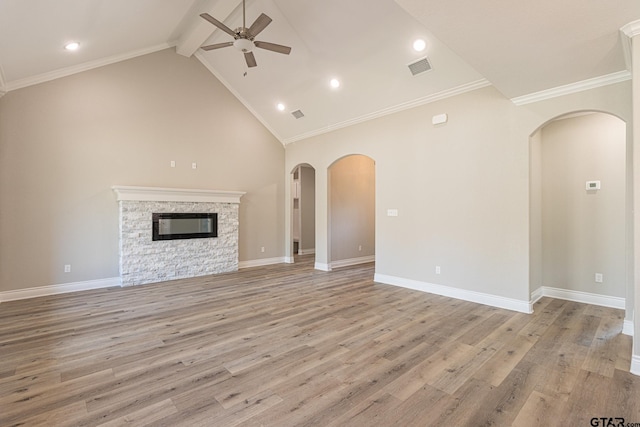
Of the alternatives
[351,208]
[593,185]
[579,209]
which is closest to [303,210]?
[351,208]

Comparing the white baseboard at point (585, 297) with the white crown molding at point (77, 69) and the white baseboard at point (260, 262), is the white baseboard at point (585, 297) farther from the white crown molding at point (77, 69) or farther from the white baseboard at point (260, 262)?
the white crown molding at point (77, 69)

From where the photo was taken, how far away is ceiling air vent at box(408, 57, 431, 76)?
423 cm

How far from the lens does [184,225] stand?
6.00 meters

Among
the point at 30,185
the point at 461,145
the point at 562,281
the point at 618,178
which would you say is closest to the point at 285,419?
the point at 461,145

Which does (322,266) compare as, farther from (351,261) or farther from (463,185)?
(463,185)

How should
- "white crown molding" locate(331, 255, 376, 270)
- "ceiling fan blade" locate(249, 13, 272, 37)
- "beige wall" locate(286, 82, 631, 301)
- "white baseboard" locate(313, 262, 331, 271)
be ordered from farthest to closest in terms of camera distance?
"white crown molding" locate(331, 255, 376, 270) < "white baseboard" locate(313, 262, 331, 271) < "beige wall" locate(286, 82, 631, 301) < "ceiling fan blade" locate(249, 13, 272, 37)

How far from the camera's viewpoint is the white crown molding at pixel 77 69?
4.46 meters

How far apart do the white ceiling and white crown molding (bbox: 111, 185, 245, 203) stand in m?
2.02

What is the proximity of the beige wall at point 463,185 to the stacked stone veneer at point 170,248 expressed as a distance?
3217 mm

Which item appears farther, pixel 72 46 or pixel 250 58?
pixel 250 58

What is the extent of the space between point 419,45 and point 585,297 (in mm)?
4242

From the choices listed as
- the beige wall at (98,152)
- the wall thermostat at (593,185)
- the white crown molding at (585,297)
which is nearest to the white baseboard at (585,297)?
the white crown molding at (585,297)

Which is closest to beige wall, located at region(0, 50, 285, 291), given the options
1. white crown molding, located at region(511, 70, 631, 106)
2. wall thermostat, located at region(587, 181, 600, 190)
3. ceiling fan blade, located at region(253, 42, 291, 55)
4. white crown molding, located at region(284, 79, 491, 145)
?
white crown molding, located at region(284, 79, 491, 145)

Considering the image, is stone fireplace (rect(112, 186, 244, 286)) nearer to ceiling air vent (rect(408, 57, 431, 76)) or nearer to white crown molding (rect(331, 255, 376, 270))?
white crown molding (rect(331, 255, 376, 270))
